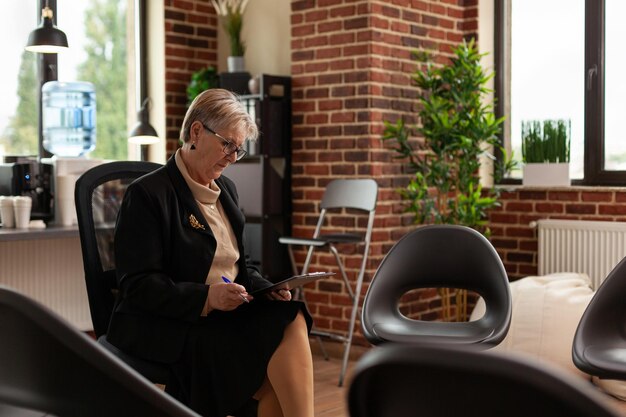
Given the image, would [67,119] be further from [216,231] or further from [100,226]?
[216,231]

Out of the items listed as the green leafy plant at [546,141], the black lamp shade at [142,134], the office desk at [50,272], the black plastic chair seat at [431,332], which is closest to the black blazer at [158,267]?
the black plastic chair seat at [431,332]

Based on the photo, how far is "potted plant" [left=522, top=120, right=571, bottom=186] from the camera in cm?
521

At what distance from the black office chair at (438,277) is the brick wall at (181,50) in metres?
2.84

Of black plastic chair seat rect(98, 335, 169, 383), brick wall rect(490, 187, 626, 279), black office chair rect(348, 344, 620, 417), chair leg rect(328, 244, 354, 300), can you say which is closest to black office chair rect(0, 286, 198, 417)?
black office chair rect(348, 344, 620, 417)

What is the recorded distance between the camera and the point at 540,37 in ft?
18.1

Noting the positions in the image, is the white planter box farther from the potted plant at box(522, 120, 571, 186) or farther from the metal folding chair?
the metal folding chair

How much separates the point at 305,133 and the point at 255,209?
0.55m

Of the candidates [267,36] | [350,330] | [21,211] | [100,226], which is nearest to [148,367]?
[100,226]

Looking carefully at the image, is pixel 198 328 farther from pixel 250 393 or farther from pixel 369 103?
pixel 369 103

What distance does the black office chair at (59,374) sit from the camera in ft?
4.54

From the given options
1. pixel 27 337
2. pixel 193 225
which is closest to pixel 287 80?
pixel 193 225

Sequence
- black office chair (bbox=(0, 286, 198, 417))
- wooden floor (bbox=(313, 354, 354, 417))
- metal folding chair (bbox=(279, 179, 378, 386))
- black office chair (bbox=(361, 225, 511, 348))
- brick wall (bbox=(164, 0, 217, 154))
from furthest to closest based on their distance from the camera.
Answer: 1. brick wall (bbox=(164, 0, 217, 154))
2. metal folding chair (bbox=(279, 179, 378, 386))
3. wooden floor (bbox=(313, 354, 354, 417))
4. black office chair (bbox=(361, 225, 511, 348))
5. black office chair (bbox=(0, 286, 198, 417))

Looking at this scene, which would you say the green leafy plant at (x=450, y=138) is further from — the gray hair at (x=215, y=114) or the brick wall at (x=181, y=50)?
the gray hair at (x=215, y=114)

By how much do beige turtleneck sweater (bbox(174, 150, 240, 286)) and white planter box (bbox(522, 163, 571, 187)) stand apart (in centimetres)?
293
